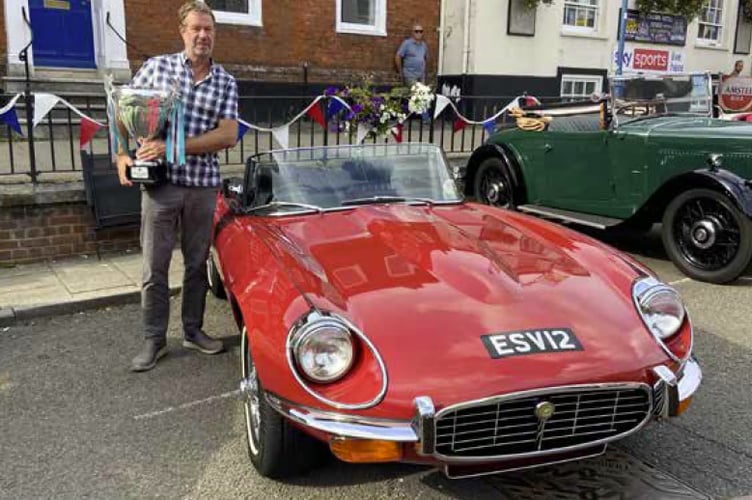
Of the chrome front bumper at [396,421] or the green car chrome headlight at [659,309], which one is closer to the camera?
the chrome front bumper at [396,421]

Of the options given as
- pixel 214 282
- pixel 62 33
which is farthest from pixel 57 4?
pixel 214 282

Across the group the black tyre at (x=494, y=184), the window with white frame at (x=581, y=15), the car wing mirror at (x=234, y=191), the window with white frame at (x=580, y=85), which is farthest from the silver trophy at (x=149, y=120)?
the window with white frame at (x=581, y=15)

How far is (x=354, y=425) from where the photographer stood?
2369 mm

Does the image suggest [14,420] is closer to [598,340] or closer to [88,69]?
[598,340]

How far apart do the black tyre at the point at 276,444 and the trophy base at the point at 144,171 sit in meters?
1.41

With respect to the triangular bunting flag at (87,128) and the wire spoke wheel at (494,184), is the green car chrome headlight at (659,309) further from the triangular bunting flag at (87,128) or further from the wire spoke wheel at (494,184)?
the triangular bunting flag at (87,128)

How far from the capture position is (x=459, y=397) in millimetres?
2338

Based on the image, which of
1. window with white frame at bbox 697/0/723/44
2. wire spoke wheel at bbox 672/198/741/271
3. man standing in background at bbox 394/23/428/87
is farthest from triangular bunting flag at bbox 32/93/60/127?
window with white frame at bbox 697/0/723/44

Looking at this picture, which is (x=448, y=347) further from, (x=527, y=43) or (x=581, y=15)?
(x=581, y=15)

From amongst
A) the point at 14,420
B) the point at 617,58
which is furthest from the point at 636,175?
the point at 617,58

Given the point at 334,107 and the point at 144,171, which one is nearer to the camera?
the point at 144,171

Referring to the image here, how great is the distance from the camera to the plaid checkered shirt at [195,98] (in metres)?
3.87

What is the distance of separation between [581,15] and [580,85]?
1.58m

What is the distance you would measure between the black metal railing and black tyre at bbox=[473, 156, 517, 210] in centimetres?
82
